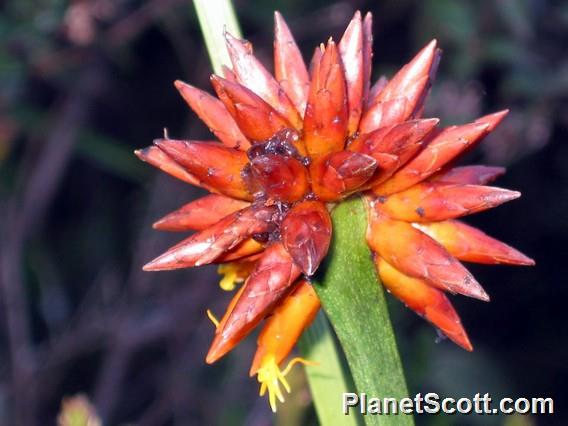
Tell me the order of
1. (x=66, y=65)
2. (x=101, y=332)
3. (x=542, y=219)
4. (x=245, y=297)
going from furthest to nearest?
(x=101, y=332)
(x=542, y=219)
(x=66, y=65)
(x=245, y=297)

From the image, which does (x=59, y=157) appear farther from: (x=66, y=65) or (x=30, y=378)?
(x=30, y=378)

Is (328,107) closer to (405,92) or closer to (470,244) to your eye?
(405,92)

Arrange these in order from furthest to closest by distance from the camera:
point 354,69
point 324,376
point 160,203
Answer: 1. point 160,203
2. point 324,376
3. point 354,69

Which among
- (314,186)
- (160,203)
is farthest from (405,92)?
(160,203)

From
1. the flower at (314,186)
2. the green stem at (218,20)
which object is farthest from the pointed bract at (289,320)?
the green stem at (218,20)

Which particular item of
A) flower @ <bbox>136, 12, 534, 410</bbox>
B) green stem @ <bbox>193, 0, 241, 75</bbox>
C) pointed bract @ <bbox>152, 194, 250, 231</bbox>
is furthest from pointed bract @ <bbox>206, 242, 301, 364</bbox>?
green stem @ <bbox>193, 0, 241, 75</bbox>

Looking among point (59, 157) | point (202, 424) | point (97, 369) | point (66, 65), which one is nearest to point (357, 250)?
point (66, 65)

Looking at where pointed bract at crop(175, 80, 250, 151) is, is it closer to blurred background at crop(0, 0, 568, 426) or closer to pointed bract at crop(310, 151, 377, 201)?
pointed bract at crop(310, 151, 377, 201)

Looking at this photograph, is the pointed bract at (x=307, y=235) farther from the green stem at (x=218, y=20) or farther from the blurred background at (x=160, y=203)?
the blurred background at (x=160, y=203)
